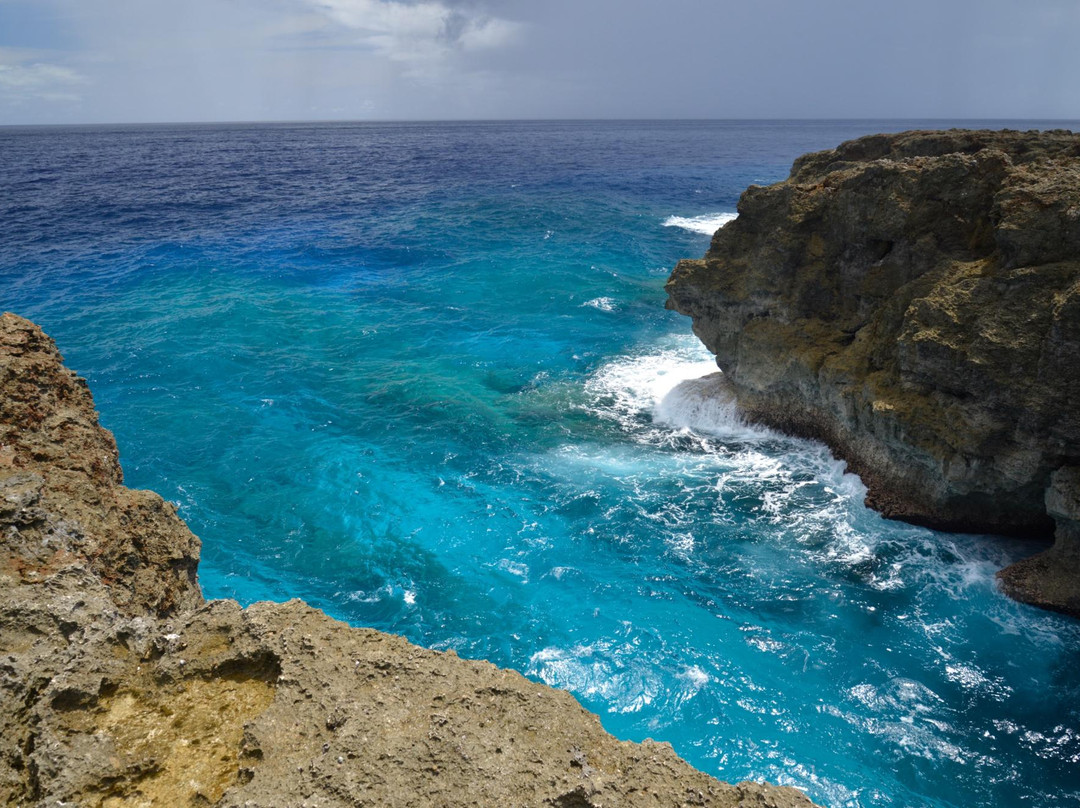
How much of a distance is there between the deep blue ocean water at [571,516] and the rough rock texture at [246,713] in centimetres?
747

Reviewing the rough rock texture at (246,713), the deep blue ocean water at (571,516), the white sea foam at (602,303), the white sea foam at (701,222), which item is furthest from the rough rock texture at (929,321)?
the white sea foam at (701,222)

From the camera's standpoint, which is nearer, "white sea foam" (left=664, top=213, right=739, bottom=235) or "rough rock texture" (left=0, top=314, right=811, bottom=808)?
"rough rock texture" (left=0, top=314, right=811, bottom=808)

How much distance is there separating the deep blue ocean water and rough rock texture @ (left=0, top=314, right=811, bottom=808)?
747 centimetres

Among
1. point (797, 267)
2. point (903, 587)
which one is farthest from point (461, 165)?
point (903, 587)

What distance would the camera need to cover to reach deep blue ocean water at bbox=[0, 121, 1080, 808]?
12.6 metres

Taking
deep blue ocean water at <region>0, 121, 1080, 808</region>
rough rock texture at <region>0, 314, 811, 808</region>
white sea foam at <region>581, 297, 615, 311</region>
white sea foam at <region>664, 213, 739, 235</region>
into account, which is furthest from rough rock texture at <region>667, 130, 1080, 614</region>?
white sea foam at <region>664, 213, 739, 235</region>

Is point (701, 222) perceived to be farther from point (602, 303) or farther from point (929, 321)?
point (929, 321)

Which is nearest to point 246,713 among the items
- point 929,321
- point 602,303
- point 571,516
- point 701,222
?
point 571,516

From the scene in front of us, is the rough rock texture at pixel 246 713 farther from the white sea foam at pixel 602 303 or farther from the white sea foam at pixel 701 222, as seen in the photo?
the white sea foam at pixel 701 222

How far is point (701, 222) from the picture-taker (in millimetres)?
57219

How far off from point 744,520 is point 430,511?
9606 mm

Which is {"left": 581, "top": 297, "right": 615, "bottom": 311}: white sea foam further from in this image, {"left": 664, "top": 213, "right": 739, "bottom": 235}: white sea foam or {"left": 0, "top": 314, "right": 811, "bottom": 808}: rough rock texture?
{"left": 0, "top": 314, "right": 811, "bottom": 808}: rough rock texture

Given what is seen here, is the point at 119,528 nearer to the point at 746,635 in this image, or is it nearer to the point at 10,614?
the point at 10,614

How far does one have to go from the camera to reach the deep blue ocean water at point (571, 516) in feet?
41.4
